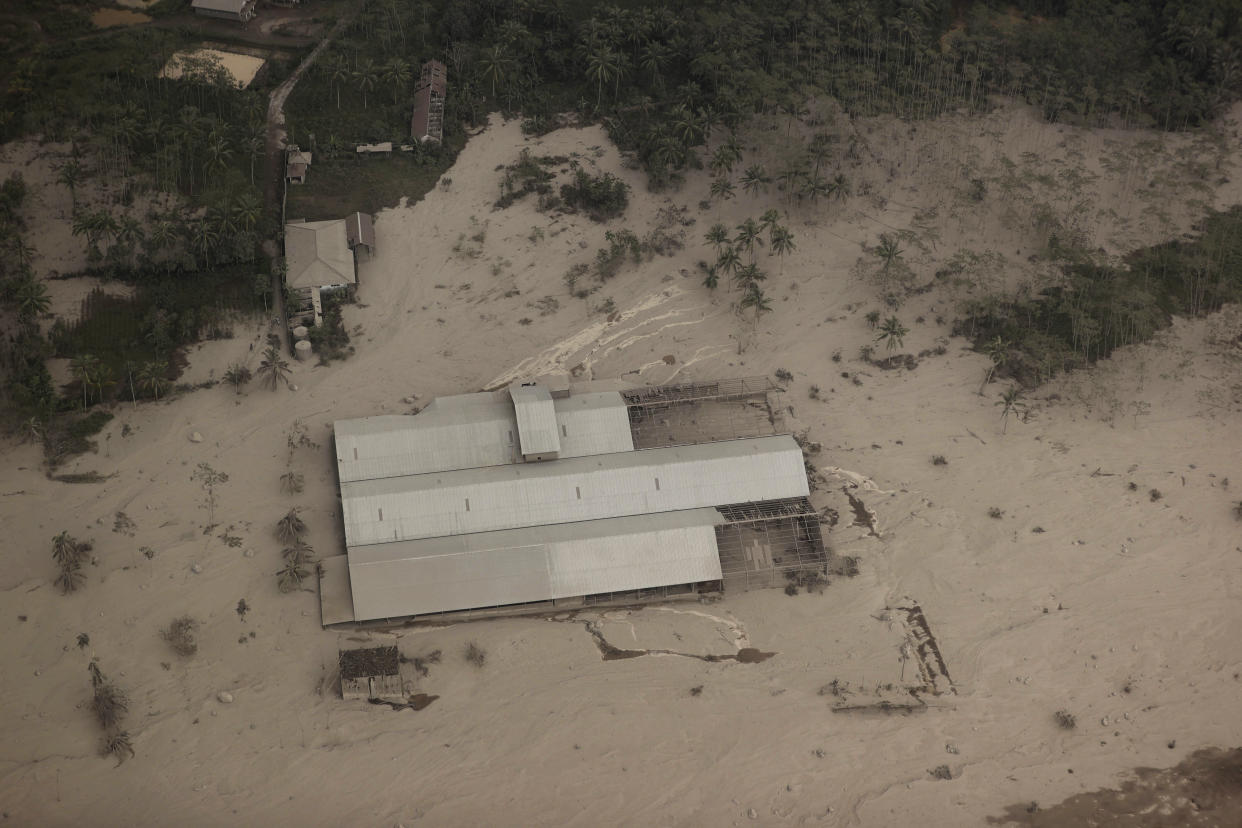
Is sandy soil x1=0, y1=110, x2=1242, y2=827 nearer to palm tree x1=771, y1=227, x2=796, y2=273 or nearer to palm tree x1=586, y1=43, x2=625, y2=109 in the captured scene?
palm tree x1=771, y1=227, x2=796, y2=273

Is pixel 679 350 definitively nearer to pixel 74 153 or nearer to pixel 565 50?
pixel 565 50

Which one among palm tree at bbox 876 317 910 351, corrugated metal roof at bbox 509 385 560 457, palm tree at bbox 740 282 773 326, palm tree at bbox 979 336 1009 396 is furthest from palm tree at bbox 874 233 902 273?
corrugated metal roof at bbox 509 385 560 457

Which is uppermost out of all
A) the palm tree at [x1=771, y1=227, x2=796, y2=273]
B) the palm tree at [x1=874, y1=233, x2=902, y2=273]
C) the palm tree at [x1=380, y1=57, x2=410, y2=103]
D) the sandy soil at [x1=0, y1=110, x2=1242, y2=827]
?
the palm tree at [x1=380, y1=57, x2=410, y2=103]

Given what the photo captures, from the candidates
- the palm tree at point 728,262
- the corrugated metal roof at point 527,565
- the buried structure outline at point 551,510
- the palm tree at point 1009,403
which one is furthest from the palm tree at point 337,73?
the palm tree at point 1009,403

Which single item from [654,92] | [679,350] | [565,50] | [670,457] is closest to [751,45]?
[654,92]

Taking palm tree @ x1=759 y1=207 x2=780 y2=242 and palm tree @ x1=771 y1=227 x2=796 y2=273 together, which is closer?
palm tree @ x1=771 y1=227 x2=796 y2=273

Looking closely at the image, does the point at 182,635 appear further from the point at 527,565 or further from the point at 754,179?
the point at 754,179

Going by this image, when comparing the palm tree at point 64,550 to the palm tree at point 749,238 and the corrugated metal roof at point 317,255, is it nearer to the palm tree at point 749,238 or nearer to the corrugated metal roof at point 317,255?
the corrugated metal roof at point 317,255
